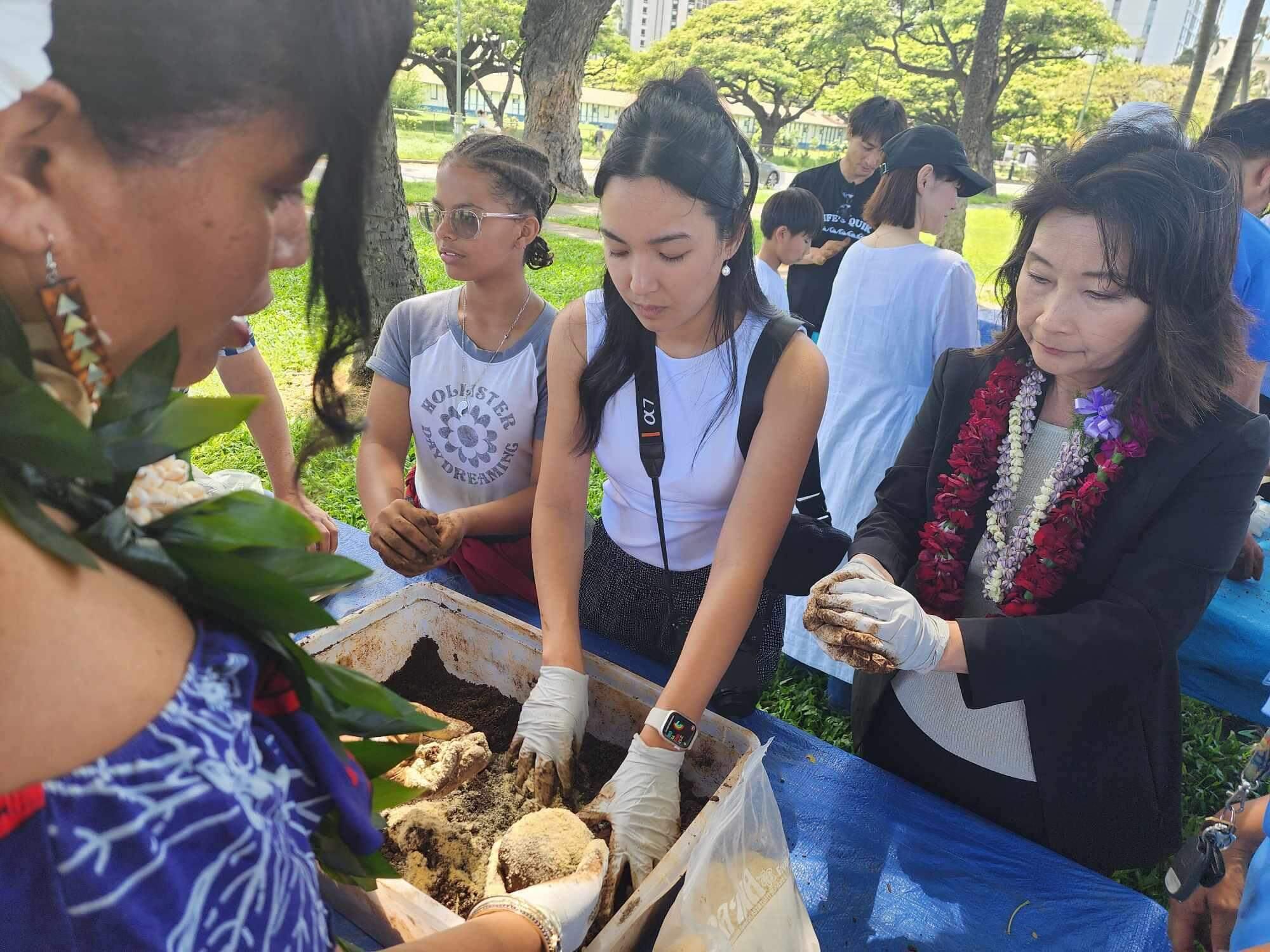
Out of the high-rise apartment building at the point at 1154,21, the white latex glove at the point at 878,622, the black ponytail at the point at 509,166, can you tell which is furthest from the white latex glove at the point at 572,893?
the high-rise apartment building at the point at 1154,21

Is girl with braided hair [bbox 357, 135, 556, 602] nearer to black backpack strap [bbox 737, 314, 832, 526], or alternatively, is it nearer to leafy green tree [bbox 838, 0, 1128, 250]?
black backpack strap [bbox 737, 314, 832, 526]

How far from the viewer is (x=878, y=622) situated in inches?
55.7

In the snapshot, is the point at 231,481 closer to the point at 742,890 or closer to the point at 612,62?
the point at 742,890

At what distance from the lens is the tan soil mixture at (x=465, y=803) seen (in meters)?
1.28

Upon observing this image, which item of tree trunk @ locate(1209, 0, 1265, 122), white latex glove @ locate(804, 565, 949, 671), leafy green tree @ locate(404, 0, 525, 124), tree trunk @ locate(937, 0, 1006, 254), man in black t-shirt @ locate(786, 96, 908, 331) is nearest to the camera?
white latex glove @ locate(804, 565, 949, 671)

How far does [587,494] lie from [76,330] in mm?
2183

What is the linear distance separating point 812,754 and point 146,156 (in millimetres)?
1593

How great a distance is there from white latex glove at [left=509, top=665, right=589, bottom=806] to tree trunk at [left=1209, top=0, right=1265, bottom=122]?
9436 mm

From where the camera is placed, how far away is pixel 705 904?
1.09 meters

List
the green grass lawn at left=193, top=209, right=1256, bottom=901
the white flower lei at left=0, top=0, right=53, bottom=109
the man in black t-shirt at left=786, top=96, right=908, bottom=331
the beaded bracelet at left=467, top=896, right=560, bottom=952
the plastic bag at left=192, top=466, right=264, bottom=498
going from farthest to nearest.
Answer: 1. the man in black t-shirt at left=786, top=96, right=908, bottom=331
2. the green grass lawn at left=193, top=209, right=1256, bottom=901
3. the plastic bag at left=192, top=466, right=264, bottom=498
4. the beaded bracelet at left=467, top=896, right=560, bottom=952
5. the white flower lei at left=0, top=0, right=53, bottom=109

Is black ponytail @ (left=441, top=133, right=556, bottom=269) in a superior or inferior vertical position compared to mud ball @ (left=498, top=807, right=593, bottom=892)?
superior

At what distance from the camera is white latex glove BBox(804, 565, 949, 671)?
1.42m

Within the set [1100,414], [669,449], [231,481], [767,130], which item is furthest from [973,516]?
[767,130]

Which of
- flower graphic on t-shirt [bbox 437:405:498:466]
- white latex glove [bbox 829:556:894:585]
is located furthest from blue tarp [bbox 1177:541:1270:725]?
flower graphic on t-shirt [bbox 437:405:498:466]
